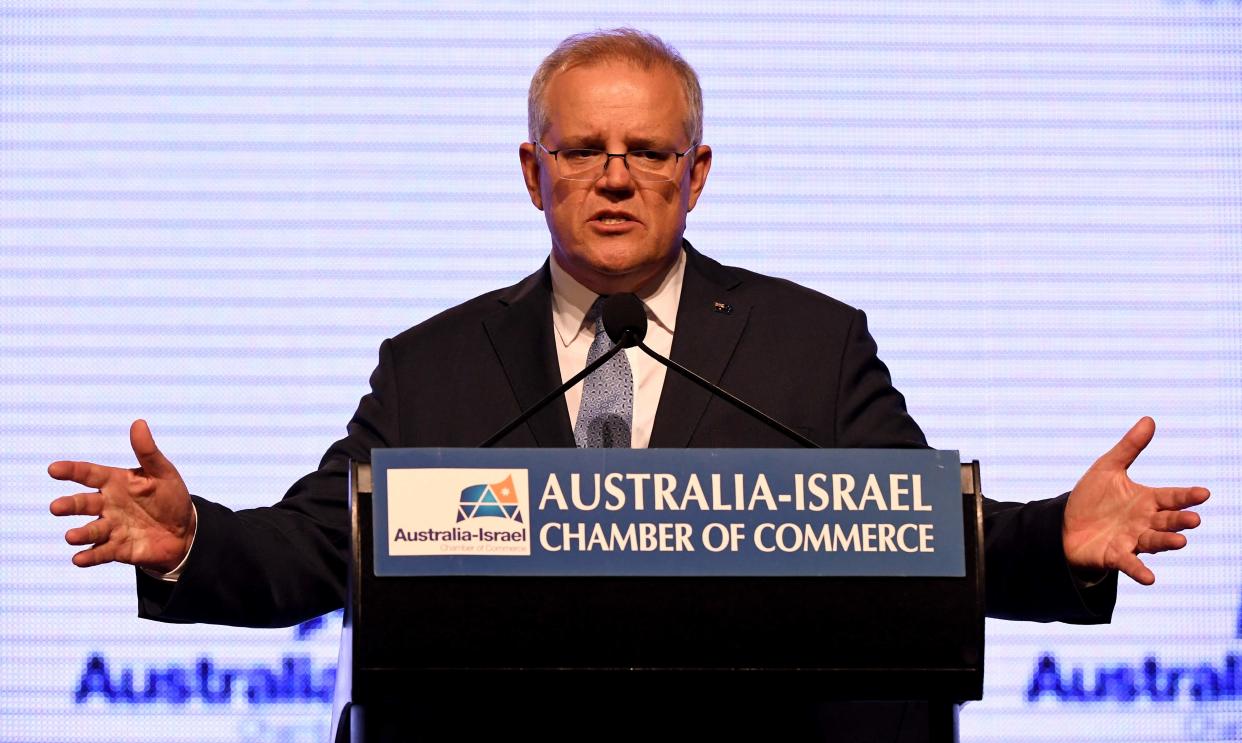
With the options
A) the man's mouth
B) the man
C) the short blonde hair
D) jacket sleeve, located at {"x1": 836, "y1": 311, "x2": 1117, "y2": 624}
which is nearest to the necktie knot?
the man

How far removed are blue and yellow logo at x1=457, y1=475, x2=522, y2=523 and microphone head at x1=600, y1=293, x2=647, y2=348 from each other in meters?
0.33

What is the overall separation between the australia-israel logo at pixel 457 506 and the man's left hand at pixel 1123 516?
2.07 feet

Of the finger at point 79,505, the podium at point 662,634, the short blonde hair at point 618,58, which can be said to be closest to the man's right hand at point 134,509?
the finger at point 79,505

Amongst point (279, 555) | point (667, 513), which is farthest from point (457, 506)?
point (279, 555)

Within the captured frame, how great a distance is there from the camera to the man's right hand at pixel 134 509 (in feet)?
5.75

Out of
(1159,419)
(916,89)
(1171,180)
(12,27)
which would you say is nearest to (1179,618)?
(1159,419)

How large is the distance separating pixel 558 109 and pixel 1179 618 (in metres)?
1.77

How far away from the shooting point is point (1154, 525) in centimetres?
177

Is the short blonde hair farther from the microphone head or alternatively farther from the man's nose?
the microphone head

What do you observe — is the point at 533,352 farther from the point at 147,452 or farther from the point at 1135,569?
the point at 1135,569

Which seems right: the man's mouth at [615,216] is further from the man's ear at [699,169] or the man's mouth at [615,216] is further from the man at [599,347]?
the man's ear at [699,169]

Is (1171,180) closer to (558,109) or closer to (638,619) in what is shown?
(558,109)

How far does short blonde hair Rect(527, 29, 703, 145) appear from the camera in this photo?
8.14 ft

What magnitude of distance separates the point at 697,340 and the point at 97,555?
95 centimetres
